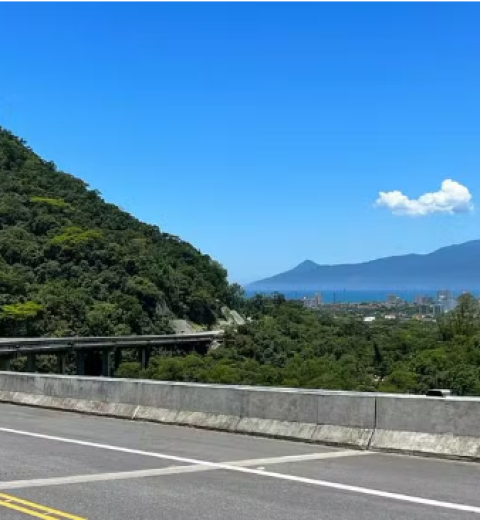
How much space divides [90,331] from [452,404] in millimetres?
80799

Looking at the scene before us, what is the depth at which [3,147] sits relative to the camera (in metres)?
130

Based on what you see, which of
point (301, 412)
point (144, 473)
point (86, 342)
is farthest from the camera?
point (86, 342)

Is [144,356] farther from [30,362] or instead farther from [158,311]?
[30,362]

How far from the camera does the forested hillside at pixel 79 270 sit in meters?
87.2

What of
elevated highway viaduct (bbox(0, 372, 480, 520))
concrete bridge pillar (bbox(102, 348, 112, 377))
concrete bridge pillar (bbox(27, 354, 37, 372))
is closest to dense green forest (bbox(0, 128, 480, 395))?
concrete bridge pillar (bbox(102, 348, 112, 377))

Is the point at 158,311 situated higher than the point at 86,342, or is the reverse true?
the point at 158,311

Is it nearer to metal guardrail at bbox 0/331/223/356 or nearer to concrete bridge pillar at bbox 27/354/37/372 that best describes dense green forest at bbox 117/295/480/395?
metal guardrail at bbox 0/331/223/356

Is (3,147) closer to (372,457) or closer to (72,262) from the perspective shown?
(72,262)

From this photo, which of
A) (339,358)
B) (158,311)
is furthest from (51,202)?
(339,358)

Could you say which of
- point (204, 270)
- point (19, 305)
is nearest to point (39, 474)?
point (19, 305)

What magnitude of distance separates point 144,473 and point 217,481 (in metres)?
0.97

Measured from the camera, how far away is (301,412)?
11.3 meters

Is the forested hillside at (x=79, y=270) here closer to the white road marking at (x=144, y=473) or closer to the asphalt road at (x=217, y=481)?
the asphalt road at (x=217, y=481)

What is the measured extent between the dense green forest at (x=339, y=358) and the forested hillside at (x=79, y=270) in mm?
10530
